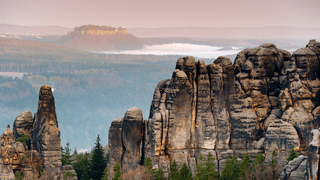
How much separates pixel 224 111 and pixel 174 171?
13300mm

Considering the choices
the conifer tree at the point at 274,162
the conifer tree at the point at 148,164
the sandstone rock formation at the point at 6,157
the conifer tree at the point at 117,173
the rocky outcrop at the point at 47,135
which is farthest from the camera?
the rocky outcrop at the point at 47,135

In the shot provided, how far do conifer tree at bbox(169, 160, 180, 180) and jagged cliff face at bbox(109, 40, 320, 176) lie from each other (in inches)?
94.6

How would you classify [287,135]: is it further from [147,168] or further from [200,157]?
[147,168]

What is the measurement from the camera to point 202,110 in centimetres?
7738

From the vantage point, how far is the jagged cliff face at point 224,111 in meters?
74.7

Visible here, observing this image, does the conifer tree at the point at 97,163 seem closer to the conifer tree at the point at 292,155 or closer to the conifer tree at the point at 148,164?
the conifer tree at the point at 148,164

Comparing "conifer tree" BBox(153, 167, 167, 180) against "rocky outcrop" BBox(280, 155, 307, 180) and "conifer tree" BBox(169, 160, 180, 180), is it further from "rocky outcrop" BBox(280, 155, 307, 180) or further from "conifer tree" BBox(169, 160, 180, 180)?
"rocky outcrop" BBox(280, 155, 307, 180)

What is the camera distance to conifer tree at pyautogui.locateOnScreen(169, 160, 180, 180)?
70.3 m

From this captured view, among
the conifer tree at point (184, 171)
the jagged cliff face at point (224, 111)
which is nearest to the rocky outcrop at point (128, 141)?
the jagged cliff face at point (224, 111)

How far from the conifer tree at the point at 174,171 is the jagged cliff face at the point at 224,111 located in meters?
2.40

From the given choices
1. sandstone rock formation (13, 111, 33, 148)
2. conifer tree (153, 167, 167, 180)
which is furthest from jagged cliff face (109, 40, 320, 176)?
sandstone rock formation (13, 111, 33, 148)

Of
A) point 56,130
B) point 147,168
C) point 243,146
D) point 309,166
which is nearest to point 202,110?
point 243,146

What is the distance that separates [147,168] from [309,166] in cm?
2904

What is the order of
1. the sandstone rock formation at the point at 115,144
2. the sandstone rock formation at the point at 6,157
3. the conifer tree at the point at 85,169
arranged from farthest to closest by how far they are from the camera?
the conifer tree at the point at 85,169 < the sandstone rock formation at the point at 115,144 < the sandstone rock formation at the point at 6,157
